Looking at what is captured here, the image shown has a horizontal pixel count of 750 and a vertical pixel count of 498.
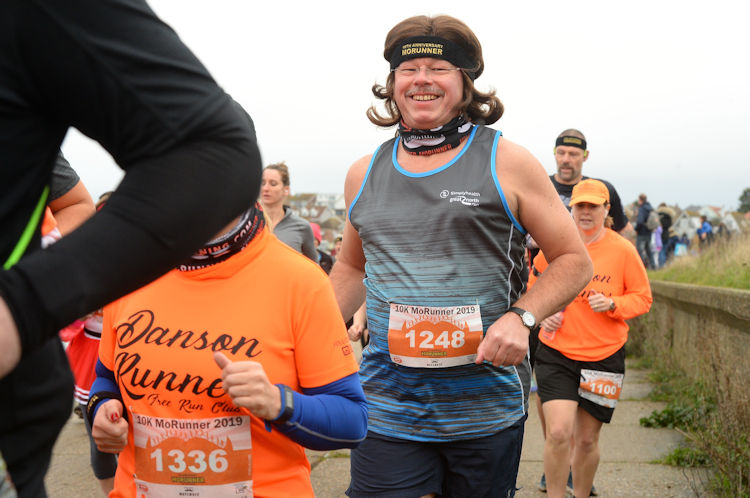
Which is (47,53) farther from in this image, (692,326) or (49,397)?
(692,326)

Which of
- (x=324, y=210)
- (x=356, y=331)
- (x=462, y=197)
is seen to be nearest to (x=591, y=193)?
(x=356, y=331)

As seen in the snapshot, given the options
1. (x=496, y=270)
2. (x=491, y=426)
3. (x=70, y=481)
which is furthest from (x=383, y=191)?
(x=70, y=481)

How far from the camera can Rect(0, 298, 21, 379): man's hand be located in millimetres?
771

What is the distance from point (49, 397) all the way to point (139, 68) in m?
0.41

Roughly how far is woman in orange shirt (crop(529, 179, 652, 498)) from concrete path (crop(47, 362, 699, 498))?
0.51 m

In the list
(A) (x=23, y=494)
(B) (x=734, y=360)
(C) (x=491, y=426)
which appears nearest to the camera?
(A) (x=23, y=494)

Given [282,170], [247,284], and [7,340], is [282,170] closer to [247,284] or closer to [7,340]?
[247,284]

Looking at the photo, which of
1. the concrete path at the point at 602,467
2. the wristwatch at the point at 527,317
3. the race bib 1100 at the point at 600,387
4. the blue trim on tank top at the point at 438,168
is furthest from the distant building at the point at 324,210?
the wristwatch at the point at 527,317

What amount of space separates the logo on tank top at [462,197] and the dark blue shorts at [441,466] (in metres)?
0.84

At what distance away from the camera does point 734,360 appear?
5133 mm

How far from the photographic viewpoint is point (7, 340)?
77 cm

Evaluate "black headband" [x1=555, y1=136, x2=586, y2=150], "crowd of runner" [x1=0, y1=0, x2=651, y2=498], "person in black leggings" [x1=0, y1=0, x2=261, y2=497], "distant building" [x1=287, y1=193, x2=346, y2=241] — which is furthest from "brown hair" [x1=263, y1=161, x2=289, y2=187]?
"distant building" [x1=287, y1=193, x2=346, y2=241]

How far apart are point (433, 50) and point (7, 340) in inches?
98.3

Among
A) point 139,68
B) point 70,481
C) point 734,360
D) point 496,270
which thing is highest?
point 139,68
